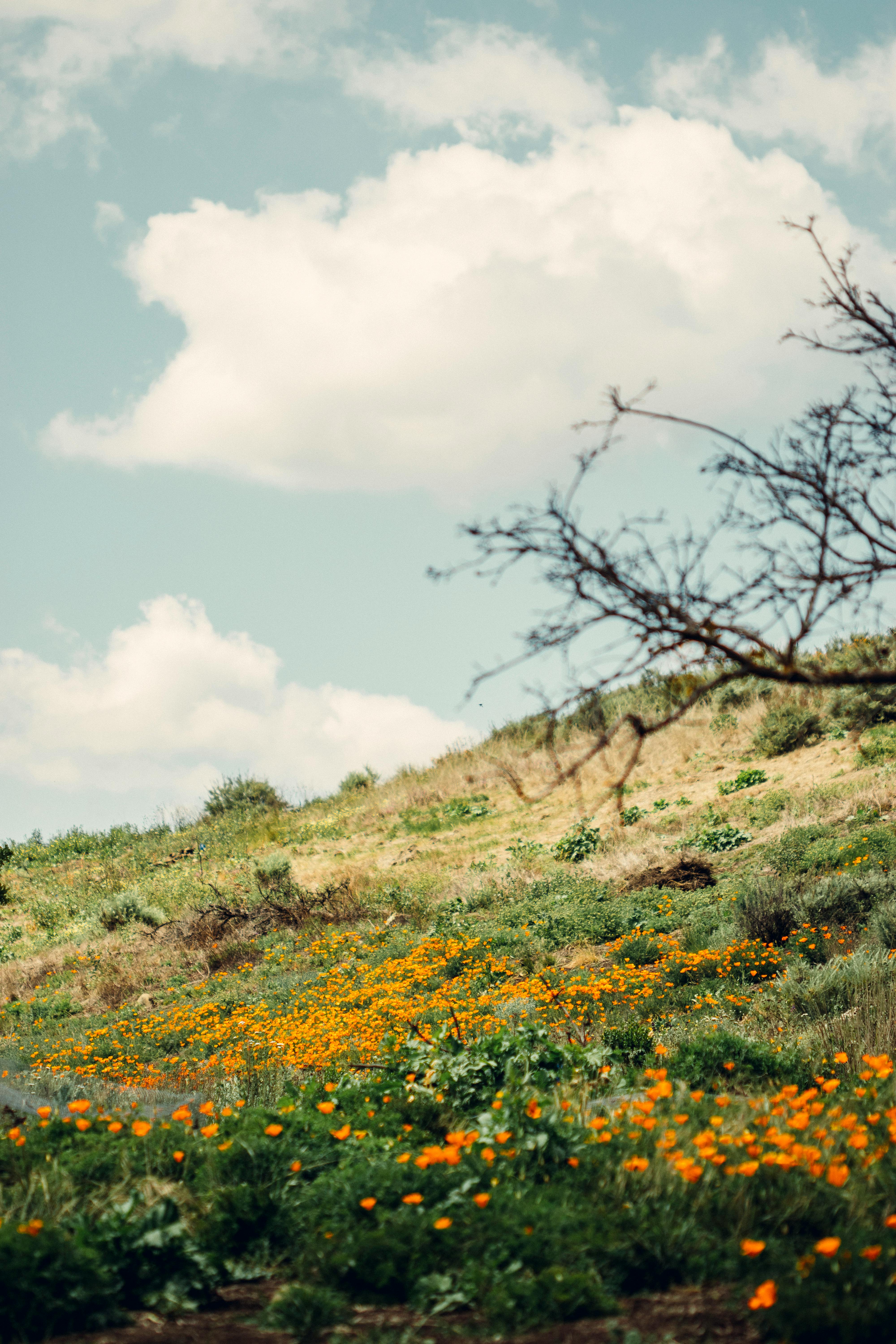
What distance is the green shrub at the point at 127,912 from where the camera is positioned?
16.5 m

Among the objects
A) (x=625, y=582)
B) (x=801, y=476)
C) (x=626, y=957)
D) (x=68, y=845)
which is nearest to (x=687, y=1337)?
(x=625, y=582)

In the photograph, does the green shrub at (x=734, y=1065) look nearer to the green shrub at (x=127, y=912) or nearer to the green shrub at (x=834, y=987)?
the green shrub at (x=834, y=987)

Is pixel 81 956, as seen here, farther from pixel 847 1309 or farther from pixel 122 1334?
pixel 847 1309

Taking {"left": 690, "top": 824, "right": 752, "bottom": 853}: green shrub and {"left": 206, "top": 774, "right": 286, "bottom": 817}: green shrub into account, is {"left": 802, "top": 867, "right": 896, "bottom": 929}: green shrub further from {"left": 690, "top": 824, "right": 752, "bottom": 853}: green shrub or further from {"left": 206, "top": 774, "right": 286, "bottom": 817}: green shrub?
{"left": 206, "top": 774, "right": 286, "bottom": 817}: green shrub

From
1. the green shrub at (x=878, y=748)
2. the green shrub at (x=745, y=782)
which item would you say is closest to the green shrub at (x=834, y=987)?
the green shrub at (x=878, y=748)

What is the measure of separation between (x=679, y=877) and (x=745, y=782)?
4.52 m

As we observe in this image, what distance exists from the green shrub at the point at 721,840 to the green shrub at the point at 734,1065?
7734 mm

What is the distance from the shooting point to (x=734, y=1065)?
4.60 m

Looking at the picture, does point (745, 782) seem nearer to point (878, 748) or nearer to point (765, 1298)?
point (878, 748)

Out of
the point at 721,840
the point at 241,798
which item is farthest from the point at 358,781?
the point at 721,840

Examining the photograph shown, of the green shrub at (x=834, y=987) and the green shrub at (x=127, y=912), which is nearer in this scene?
the green shrub at (x=834, y=987)

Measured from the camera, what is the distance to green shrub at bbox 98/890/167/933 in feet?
54.1

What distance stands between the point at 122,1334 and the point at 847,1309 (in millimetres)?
2057

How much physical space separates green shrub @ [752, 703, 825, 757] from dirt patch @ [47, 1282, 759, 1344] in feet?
47.8
